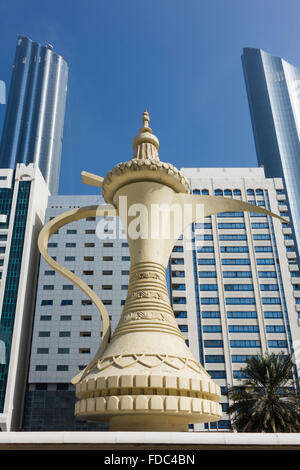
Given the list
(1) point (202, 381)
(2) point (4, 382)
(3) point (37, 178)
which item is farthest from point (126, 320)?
(3) point (37, 178)

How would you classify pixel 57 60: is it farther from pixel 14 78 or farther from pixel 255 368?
pixel 255 368

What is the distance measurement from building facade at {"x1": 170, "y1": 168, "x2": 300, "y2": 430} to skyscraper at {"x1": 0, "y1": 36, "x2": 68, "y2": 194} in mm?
65777

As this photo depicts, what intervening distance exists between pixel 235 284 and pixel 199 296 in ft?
17.5

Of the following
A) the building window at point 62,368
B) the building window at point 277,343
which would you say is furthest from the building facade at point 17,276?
the building window at point 277,343

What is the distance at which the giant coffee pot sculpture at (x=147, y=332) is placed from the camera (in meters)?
6.71

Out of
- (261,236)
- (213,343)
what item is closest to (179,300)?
(213,343)

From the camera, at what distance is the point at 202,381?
7.02m

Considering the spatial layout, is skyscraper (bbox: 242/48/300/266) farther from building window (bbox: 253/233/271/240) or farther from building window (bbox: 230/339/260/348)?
building window (bbox: 230/339/260/348)

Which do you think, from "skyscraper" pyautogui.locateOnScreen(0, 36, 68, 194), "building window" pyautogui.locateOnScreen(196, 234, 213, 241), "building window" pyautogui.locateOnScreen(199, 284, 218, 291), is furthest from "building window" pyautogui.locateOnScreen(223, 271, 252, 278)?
"skyscraper" pyautogui.locateOnScreen(0, 36, 68, 194)

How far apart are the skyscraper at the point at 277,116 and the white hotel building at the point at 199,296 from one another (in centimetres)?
4096

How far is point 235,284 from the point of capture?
171ft

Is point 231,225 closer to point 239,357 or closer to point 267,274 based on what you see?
point 267,274

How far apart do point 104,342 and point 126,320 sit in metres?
0.97

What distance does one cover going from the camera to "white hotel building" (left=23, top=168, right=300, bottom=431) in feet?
148
